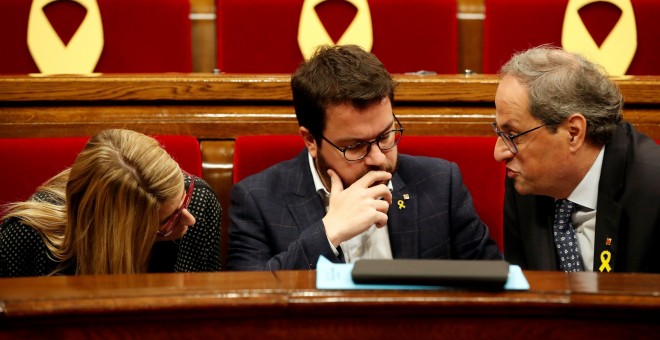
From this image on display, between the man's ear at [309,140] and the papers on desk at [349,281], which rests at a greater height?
the man's ear at [309,140]

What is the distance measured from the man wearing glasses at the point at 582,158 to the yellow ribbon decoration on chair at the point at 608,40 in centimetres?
48

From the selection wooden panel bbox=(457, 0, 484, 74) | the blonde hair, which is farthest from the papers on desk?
wooden panel bbox=(457, 0, 484, 74)

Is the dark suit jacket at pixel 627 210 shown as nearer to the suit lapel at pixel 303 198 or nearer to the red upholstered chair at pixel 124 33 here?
the suit lapel at pixel 303 198

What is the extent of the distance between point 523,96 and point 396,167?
0.16m

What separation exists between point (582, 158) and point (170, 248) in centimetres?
Result: 36

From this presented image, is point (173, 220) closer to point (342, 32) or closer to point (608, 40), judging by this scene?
point (342, 32)

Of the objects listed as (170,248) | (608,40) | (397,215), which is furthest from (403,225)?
(608,40)

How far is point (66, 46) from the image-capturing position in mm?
1138

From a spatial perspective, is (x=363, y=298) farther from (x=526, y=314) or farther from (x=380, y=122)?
(x=380, y=122)

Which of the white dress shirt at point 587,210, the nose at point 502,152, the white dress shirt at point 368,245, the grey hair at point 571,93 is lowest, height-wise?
the white dress shirt at point 368,245

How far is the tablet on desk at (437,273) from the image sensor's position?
1.45 ft

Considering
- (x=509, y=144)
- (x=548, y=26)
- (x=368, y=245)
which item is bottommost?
(x=368, y=245)

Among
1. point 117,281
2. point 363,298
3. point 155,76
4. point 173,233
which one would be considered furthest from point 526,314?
point 155,76

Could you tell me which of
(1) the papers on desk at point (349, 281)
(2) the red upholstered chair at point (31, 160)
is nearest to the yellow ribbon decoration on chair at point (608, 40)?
(2) the red upholstered chair at point (31, 160)
